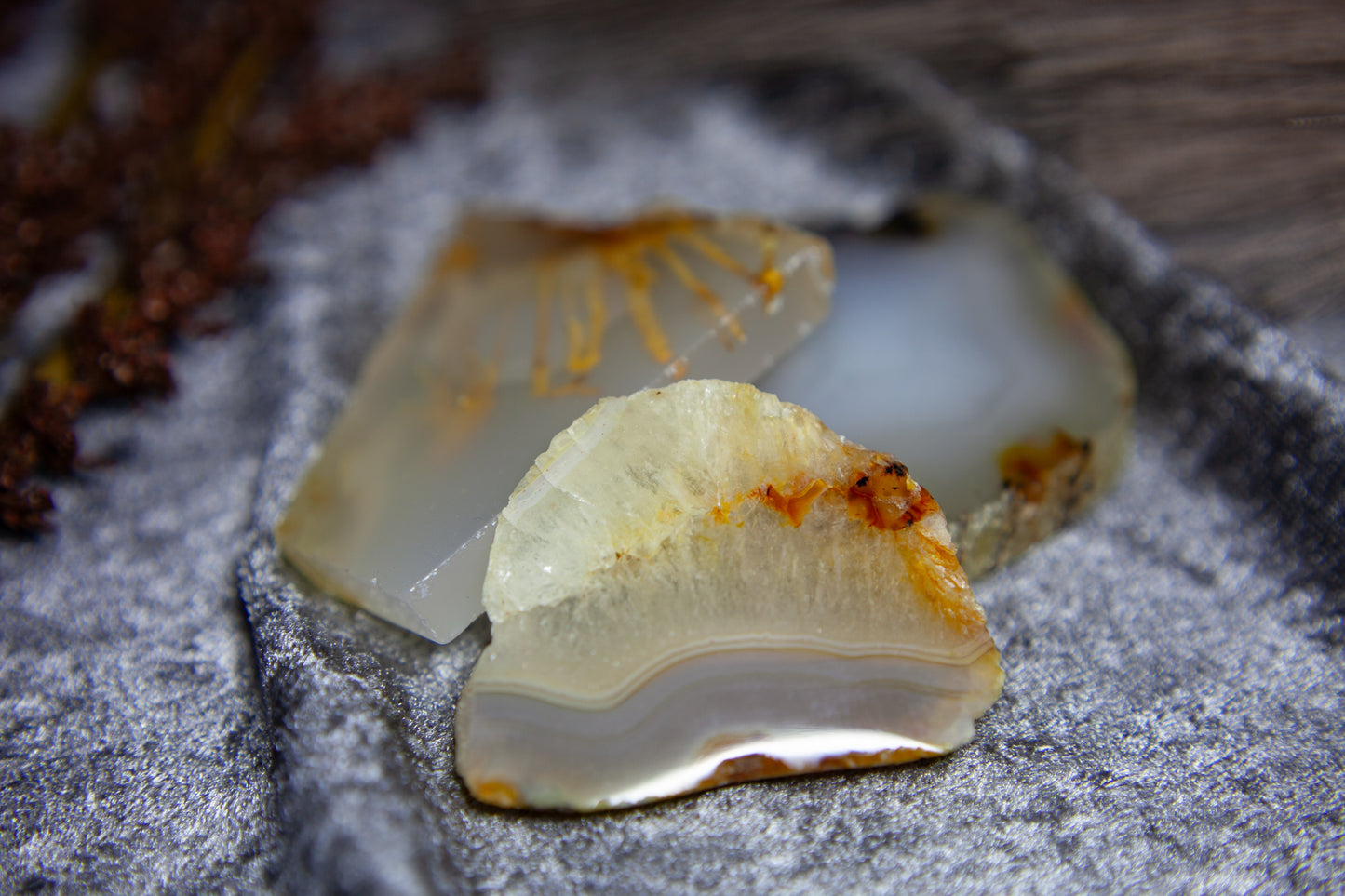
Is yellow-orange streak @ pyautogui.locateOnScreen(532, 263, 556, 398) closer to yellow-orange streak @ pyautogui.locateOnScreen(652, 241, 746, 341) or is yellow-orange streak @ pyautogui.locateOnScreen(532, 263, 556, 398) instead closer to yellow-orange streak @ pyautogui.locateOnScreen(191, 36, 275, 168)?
yellow-orange streak @ pyautogui.locateOnScreen(652, 241, 746, 341)

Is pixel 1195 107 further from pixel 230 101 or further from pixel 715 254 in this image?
pixel 230 101

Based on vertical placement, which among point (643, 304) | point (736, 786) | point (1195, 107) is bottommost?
point (736, 786)

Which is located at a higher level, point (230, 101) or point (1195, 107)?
point (1195, 107)

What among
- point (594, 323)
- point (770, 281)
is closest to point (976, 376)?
point (770, 281)

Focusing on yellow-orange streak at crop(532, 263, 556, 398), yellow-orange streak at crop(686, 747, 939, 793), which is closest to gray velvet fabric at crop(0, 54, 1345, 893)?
yellow-orange streak at crop(686, 747, 939, 793)

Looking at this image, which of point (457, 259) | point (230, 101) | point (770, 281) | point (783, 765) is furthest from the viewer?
point (230, 101)

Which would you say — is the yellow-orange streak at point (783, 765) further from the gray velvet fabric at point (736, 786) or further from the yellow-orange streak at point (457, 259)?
the yellow-orange streak at point (457, 259)

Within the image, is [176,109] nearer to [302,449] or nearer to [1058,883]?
[302,449]
